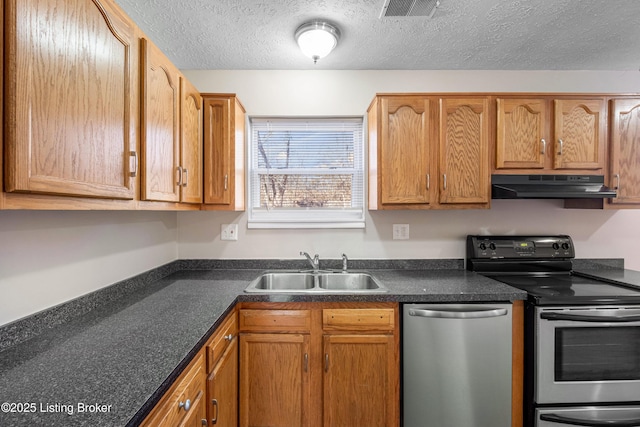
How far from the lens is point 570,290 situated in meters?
1.80

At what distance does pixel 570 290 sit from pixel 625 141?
1135mm

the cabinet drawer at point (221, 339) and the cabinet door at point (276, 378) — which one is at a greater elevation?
the cabinet drawer at point (221, 339)

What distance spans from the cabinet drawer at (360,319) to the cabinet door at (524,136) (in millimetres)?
1257

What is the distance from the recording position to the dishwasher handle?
5.53 feet

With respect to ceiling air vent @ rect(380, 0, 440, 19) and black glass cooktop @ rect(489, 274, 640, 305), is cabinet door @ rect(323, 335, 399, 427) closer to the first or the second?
black glass cooktop @ rect(489, 274, 640, 305)

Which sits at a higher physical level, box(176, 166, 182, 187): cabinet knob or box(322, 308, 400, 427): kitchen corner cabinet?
box(176, 166, 182, 187): cabinet knob

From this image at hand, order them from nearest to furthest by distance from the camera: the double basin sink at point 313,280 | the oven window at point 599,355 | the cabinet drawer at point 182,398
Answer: the cabinet drawer at point 182,398, the oven window at point 599,355, the double basin sink at point 313,280

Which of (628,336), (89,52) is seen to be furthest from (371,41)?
(628,336)

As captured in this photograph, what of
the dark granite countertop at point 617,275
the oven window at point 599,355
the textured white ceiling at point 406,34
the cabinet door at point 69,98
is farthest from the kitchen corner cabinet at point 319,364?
the textured white ceiling at point 406,34

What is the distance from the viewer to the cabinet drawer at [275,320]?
5.73 ft

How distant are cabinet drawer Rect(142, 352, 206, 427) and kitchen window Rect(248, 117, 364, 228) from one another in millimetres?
1381

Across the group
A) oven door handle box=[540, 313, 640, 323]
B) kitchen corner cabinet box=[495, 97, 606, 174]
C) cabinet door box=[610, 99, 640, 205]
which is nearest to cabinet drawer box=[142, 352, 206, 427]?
oven door handle box=[540, 313, 640, 323]

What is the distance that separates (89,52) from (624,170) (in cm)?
301

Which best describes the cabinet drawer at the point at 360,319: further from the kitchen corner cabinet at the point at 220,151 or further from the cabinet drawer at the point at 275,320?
the kitchen corner cabinet at the point at 220,151
